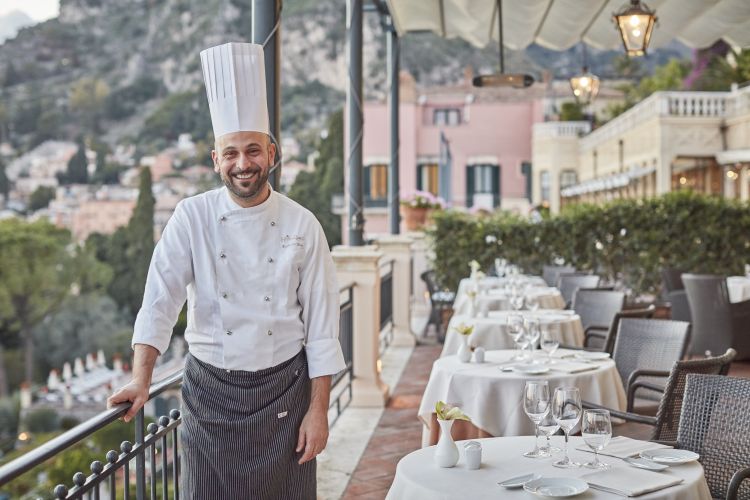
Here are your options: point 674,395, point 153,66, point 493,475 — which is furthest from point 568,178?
point 153,66

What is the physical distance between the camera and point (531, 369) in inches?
175

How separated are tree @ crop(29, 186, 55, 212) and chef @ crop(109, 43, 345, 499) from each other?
2757 inches

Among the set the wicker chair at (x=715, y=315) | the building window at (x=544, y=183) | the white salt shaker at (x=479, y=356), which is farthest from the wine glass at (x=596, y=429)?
the building window at (x=544, y=183)

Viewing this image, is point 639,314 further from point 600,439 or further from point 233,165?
point 233,165

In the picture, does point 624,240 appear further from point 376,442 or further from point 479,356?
point 479,356

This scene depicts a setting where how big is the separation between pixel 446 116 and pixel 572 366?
34901 mm

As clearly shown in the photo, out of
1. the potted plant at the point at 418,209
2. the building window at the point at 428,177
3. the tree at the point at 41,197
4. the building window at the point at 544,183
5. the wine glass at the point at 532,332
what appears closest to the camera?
the wine glass at the point at 532,332

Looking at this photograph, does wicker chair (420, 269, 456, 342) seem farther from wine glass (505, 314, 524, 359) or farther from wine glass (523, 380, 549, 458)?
wine glass (523, 380, 549, 458)

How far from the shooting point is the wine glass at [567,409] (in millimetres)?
2756

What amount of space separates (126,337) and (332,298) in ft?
201

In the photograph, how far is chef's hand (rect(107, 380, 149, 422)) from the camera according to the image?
252 cm

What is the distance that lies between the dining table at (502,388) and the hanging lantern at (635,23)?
2.91m

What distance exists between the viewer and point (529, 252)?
12352mm

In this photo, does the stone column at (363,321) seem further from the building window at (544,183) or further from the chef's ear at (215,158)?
the building window at (544,183)
